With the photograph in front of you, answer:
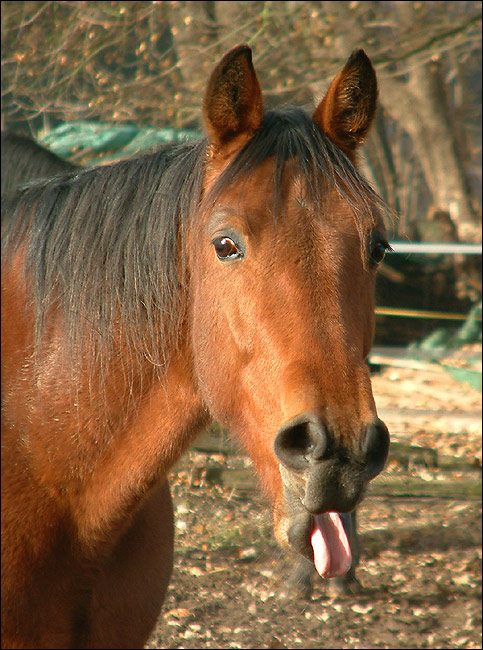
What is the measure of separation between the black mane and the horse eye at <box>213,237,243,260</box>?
146 mm

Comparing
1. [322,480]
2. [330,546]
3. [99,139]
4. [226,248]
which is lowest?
[99,139]

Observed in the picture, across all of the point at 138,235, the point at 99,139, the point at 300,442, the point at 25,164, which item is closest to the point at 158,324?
the point at 138,235

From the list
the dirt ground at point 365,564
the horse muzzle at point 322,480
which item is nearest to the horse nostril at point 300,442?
the horse muzzle at point 322,480

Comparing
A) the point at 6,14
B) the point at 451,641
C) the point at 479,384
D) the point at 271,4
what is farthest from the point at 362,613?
the point at 6,14

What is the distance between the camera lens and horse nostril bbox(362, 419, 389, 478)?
1.58 meters

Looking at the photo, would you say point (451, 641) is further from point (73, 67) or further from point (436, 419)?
point (73, 67)

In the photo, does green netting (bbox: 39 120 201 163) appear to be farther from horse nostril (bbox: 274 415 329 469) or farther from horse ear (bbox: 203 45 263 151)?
horse nostril (bbox: 274 415 329 469)

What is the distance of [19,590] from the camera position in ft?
6.84

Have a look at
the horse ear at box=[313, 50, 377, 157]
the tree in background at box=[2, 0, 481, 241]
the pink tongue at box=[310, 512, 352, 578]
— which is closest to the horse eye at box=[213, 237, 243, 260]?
the horse ear at box=[313, 50, 377, 157]

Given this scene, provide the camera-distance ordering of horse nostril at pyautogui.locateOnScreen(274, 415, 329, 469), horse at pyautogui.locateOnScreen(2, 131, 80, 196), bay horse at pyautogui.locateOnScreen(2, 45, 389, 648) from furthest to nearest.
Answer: horse at pyautogui.locateOnScreen(2, 131, 80, 196), bay horse at pyautogui.locateOnScreen(2, 45, 389, 648), horse nostril at pyautogui.locateOnScreen(274, 415, 329, 469)

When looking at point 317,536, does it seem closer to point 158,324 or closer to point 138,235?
point 158,324

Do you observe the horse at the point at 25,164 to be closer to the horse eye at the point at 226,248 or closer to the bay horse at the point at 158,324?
the bay horse at the point at 158,324

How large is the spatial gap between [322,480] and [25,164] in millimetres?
2065

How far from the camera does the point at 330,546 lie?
67.7 inches
